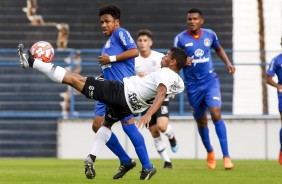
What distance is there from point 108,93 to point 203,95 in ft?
12.7

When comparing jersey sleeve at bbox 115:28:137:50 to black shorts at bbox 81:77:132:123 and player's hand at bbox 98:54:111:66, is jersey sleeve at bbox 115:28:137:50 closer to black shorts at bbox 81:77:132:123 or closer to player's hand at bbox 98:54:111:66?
player's hand at bbox 98:54:111:66

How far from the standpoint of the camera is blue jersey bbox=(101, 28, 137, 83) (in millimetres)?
11516

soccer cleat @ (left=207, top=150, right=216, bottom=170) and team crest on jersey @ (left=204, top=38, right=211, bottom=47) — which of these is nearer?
→ team crest on jersey @ (left=204, top=38, right=211, bottom=47)

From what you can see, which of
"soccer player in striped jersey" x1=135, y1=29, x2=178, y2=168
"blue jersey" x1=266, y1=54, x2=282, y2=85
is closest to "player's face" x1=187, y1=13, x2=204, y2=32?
"soccer player in striped jersey" x1=135, y1=29, x2=178, y2=168

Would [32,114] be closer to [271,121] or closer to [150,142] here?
[150,142]

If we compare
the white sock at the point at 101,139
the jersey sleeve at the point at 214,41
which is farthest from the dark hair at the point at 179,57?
the jersey sleeve at the point at 214,41

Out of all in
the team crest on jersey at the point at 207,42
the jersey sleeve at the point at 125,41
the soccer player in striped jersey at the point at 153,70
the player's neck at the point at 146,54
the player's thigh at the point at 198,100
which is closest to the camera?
the jersey sleeve at the point at 125,41

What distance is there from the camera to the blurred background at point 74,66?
20.5m

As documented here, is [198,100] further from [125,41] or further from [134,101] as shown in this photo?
[134,101]

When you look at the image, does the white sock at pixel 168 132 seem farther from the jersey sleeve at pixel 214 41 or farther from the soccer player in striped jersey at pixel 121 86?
the soccer player in striped jersey at pixel 121 86

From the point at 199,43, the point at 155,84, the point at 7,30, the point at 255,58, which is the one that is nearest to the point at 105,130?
the point at 155,84

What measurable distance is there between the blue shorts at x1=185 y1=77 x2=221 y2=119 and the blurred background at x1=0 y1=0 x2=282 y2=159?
233 inches

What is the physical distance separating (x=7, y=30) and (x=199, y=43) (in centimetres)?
980

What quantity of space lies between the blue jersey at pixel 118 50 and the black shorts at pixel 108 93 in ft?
3.15
